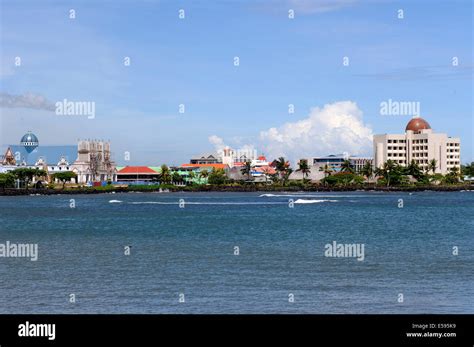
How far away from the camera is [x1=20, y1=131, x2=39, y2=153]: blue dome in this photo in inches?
6786

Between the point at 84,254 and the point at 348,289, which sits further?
the point at 84,254

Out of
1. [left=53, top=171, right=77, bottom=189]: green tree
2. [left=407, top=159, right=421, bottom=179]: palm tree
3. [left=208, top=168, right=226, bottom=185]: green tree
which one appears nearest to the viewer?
[left=407, top=159, right=421, bottom=179]: palm tree

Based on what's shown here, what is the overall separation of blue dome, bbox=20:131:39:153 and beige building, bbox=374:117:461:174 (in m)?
77.7

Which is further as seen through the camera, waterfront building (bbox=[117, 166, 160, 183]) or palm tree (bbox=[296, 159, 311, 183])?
waterfront building (bbox=[117, 166, 160, 183])

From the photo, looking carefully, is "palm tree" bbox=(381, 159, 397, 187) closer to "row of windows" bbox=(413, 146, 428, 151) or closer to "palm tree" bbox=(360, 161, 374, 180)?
"palm tree" bbox=(360, 161, 374, 180)

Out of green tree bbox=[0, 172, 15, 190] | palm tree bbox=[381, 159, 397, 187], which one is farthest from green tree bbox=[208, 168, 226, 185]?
green tree bbox=[0, 172, 15, 190]

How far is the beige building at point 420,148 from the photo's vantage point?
16412 cm

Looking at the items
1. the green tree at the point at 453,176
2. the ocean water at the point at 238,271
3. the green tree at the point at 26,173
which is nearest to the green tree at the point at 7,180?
the green tree at the point at 26,173

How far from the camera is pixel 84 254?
32938mm

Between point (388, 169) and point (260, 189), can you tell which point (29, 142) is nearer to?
point (260, 189)

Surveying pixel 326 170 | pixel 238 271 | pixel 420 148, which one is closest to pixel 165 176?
pixel 326 170
